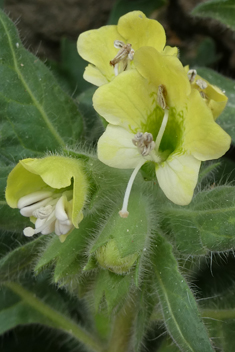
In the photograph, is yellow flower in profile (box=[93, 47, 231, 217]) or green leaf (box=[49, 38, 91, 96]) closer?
yellow flower in profile (box=[93, 47, 231, 217])

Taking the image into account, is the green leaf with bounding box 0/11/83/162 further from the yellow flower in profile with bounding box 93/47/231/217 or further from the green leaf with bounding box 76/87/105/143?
the yellow flower in profile with bounding box 93/47/231/217

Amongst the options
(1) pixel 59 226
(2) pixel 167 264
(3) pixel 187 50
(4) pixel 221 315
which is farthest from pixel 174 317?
(3) pixel 187 50

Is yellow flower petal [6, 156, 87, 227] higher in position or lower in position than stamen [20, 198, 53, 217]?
higher

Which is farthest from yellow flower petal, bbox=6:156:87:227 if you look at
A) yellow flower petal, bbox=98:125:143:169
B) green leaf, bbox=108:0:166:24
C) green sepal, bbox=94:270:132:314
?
green leaf, bbox=108:0:166:24

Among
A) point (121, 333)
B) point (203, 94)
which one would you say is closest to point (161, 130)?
point (203, 94)

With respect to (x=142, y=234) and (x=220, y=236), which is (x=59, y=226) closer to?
(x=142, y=234)

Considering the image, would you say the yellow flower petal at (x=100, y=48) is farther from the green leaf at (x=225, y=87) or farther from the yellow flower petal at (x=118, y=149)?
the green leaf at (x=225, y=87)
